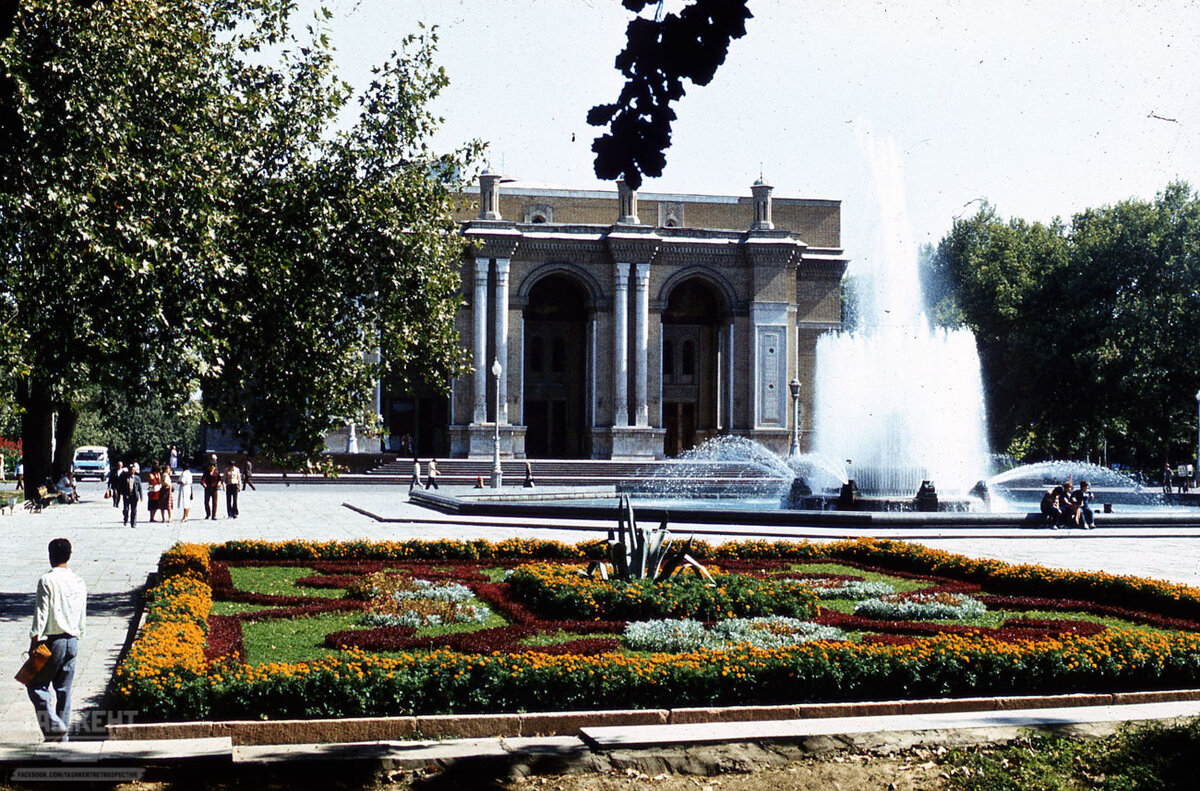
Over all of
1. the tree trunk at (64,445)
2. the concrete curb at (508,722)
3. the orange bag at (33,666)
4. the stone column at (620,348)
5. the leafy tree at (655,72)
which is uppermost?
the stone column at (620,348)

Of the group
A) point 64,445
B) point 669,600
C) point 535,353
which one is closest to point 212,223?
point 669,600

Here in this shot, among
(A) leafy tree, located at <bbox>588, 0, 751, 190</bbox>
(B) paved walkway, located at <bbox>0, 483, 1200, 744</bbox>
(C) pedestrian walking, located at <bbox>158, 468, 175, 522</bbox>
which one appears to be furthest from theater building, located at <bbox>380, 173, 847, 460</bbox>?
(A) leafy tree, located at <bbox>588, 0, 751, 190</bbox>

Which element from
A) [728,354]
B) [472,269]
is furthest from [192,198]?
[728,354]

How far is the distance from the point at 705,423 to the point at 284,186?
133 feet

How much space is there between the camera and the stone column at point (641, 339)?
48.9 meters

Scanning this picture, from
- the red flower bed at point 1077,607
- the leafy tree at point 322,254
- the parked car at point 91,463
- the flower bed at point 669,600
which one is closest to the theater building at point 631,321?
the parked car at point 91,463

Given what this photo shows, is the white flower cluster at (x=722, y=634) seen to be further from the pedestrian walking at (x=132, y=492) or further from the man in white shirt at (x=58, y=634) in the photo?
the pedestrian walking at (x=132, y=492)

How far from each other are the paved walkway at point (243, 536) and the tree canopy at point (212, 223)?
2.38 metres

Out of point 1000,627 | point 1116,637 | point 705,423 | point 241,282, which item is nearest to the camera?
point 1116,637

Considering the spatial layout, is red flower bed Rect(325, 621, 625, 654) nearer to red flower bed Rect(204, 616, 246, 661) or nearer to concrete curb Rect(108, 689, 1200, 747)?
red flower bed Rect(204, 616, 246, 661)

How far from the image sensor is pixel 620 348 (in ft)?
160

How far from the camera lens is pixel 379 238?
1345cm

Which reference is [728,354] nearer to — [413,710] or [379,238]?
[379,238]

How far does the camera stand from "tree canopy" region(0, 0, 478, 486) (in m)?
10.4
